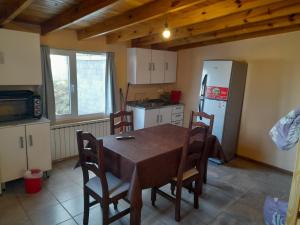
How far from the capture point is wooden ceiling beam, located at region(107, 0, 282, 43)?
2351 mm

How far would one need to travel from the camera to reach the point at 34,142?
9.60 feet

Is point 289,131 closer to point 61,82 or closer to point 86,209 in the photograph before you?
point 86,209

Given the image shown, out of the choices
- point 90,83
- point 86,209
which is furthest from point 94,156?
point 90,83

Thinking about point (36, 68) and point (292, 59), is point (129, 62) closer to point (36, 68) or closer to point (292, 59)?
point (36, 68)

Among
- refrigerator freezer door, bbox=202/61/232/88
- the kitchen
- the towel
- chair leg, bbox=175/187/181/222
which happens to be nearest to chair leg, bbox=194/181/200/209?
chair leg, bbox=175/187/181/222

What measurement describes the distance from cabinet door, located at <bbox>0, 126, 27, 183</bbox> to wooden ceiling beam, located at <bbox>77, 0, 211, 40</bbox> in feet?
5.66

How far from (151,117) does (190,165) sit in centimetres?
204

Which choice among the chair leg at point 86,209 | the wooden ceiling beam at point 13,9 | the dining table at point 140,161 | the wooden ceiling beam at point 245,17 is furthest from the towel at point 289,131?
the wooden ceiling beam at point 13,9

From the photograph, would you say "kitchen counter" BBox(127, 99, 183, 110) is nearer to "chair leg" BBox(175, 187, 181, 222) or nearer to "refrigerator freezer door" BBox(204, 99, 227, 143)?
"refrigerator freezer door" BBox(204, 99, 227, 143)

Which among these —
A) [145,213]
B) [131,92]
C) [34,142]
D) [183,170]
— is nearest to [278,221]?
[183,170]

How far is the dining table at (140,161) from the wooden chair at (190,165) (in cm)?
9

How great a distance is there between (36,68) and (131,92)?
81.8 inches

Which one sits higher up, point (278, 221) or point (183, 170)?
point (183, 170)

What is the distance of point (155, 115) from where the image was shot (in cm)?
445
